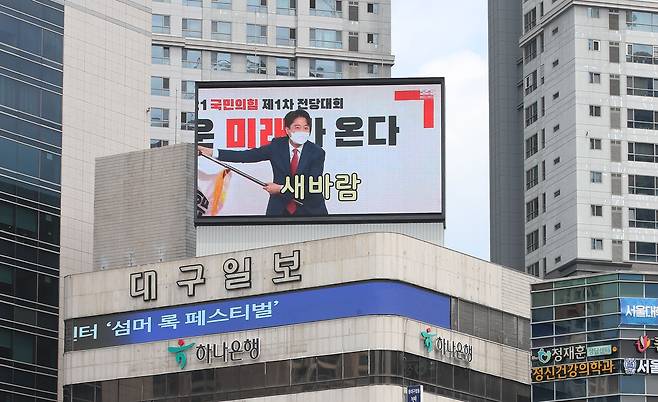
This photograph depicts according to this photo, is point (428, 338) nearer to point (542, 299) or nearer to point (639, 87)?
point (542, 299)

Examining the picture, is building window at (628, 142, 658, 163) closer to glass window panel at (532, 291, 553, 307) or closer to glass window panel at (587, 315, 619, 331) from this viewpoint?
glass window panel at (532, 291, 553, 307)

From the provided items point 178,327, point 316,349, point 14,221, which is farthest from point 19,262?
point 316,349

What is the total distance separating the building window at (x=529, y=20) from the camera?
197 metres

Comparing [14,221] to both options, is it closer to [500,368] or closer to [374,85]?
[374,85]

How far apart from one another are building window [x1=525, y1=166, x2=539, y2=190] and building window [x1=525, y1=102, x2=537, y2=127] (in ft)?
15.2

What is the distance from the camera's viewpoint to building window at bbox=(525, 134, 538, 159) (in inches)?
7643

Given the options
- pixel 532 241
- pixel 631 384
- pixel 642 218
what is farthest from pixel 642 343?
pixel 532 241

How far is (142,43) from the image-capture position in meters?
148

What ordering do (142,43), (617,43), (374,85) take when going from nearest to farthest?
(374,85) < (142,43) < (617,43)

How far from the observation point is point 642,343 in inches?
4791

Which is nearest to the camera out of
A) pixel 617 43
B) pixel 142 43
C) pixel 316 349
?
pixel 316 349

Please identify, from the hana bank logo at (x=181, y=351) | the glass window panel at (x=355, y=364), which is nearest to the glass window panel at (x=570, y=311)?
the glass window panel at (x=355, y=364)

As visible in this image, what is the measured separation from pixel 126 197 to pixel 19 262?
851cm

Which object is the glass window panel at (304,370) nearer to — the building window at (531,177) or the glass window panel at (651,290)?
the glass window panel at (651,290)
